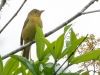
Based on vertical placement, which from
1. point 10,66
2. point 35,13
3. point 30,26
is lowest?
point 10,66

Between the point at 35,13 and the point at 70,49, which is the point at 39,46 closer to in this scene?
the point at 70,49

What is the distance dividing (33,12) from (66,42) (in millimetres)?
2444

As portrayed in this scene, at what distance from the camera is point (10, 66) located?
1261 millimetres

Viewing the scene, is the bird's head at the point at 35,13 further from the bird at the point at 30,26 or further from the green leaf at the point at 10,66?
the green leaf at the point at 10,66

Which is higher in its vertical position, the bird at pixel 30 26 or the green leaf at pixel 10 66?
the bird at pixel 30 26

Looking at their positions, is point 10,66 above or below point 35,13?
below

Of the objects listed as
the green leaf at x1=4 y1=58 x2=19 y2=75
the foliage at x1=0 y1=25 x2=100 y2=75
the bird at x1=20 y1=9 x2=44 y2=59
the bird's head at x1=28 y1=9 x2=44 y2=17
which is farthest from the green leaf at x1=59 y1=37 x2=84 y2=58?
the bird's head at x1=28 y1=9 x2=44 y2=17

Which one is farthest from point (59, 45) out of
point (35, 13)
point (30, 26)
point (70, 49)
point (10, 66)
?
point (35, 13)

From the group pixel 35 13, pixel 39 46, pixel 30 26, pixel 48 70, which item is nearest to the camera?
pixel 48 70

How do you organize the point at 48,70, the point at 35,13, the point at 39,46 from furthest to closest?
1. the point at 35,13
2. the point at 39,46
3. the point at 48,70

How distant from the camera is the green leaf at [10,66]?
1.23 metres

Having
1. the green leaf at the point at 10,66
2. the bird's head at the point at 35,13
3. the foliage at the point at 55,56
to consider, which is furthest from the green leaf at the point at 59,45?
the bird's head at the point at 35,13

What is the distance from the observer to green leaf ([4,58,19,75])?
1234 millimetres

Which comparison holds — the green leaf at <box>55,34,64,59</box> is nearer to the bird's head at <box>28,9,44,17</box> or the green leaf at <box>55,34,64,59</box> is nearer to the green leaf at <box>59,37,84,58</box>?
the green leaf at <box>59,37,84,58</box>
